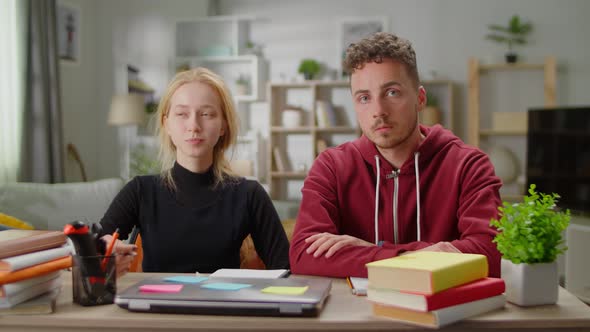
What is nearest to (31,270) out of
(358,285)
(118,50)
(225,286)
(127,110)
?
(225,286)

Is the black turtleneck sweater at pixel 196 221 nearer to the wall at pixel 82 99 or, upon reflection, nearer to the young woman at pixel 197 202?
the young woman at pixel 197 202

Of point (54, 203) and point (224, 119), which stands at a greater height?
point (224, 119)

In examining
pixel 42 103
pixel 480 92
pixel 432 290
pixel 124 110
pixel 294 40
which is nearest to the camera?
pixel 432 290

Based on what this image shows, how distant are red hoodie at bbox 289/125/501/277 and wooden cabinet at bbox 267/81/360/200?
3.93 m

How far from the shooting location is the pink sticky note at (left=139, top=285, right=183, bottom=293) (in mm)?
1078

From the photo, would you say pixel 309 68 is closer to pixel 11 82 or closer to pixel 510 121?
pixel 510 121

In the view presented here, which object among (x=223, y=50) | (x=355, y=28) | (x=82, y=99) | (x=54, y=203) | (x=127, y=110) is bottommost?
(x=54, y=203)

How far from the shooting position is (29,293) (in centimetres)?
109

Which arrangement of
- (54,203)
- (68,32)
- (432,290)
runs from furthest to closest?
(68,32) < (54,203) < (432,290)

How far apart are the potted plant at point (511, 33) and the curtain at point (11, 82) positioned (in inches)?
156

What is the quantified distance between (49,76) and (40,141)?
0.50 m

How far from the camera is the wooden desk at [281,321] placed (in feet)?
3.20

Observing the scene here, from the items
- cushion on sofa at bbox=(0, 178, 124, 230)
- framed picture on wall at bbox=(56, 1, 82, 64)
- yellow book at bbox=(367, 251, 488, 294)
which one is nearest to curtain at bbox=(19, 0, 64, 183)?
framed picture on wall at bbox=(56, 1, 82, 64)

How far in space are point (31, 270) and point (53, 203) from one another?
2.34 m
